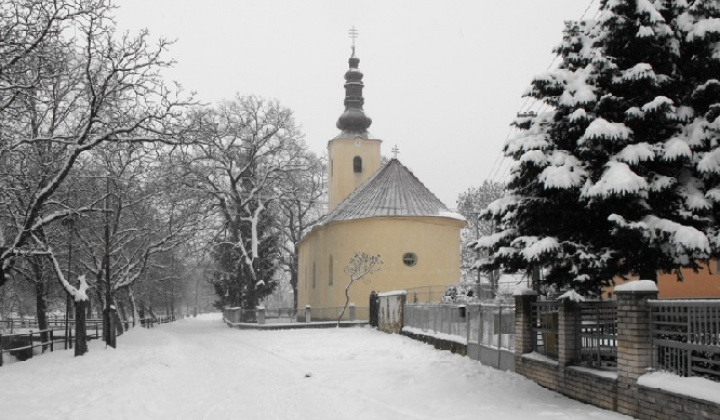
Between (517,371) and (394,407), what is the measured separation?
3.96 meters

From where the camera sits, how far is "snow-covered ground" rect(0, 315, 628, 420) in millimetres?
10500

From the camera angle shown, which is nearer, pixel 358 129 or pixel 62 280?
pixel 62 280

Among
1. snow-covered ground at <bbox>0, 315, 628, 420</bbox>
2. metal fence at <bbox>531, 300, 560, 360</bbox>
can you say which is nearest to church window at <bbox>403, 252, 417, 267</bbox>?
snow-covered ground at <bbox>0, 315, 628, 420</bbox>

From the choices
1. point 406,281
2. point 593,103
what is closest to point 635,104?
point 593,103

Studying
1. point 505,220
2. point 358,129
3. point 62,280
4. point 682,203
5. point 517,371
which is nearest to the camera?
point 682,203

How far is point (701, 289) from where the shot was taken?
21.5 metres

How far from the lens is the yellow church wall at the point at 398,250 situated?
39031mm

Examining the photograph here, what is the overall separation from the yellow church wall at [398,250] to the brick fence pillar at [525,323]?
2504cm

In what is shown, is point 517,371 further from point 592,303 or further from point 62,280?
point 62,280

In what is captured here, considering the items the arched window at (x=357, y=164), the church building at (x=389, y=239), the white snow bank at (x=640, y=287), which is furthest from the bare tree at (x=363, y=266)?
the white snow bank at (x=640, y=287)

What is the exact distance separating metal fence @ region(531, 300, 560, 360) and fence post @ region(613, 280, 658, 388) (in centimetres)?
292

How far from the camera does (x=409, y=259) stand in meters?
39.3

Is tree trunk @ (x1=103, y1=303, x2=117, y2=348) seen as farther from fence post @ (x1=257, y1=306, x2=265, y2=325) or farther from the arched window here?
the arched window

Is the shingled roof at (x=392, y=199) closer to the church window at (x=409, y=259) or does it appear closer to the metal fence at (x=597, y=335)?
the church window at (x=409, y=259)
